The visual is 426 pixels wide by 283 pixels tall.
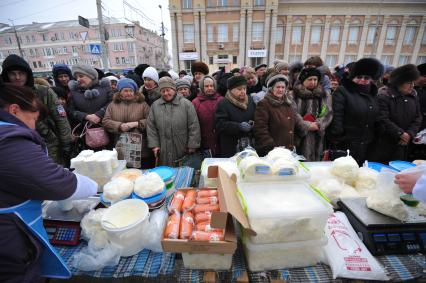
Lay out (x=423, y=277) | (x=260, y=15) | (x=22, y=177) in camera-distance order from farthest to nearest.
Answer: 1. (x=260, y=15)
2. (x=423, y=277)
3. (x=22, y=177)

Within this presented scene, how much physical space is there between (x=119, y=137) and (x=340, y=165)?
301 centimetres

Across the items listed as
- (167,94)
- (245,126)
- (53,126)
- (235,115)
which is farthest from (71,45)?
(245,126)

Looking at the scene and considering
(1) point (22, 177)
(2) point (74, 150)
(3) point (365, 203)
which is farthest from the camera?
(2) point (74, 150)

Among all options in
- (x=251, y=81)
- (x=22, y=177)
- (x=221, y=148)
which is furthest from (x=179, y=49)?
(x=22, y=177)

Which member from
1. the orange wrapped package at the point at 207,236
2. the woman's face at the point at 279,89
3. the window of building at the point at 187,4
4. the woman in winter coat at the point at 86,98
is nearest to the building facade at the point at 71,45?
the window of building at the point at 187,4

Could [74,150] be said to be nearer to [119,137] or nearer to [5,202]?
[119,137]

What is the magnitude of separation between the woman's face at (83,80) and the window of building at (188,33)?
83.3 feet

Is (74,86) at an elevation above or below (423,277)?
above

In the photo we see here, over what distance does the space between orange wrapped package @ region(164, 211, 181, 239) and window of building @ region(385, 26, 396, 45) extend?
1444 inches

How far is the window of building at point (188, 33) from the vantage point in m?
25.1

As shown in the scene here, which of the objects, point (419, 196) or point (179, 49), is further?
point (179, 49)

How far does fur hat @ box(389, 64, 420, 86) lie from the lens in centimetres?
283

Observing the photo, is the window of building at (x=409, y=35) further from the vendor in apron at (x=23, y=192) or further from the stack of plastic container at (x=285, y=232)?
the vendor in apron at (x=23, y=192)

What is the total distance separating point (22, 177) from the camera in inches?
38.8
